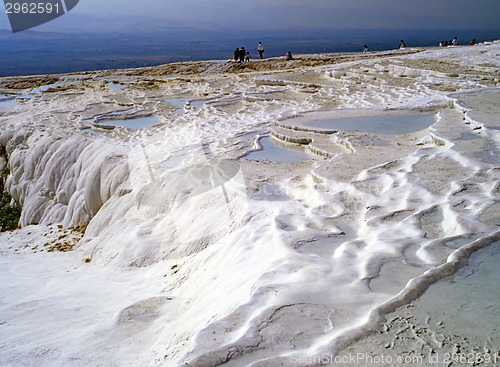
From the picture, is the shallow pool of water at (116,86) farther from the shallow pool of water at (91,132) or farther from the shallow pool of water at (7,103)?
the shallow pool of water at (91,132)

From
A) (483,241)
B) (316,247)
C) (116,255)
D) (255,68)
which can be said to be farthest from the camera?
(255,68)

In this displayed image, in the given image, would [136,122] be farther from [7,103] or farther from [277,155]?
[7,103]

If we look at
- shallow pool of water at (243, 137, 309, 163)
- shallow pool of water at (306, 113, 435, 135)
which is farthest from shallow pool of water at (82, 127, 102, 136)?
shallow pool of water at (306, 113, 435, 135)

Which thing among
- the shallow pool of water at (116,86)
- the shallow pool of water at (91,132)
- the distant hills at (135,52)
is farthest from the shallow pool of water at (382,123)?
the distant hills at (135,52)

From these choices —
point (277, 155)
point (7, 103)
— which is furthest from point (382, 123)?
point (7, 103)

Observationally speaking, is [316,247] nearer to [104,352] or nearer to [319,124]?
[104,352]

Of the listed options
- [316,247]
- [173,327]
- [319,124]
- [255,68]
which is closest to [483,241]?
[316,247]

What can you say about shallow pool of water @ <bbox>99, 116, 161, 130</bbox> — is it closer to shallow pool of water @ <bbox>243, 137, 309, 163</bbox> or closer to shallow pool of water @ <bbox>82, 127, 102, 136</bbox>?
shallow pool of water @ <bbox>82, 127, 102, 136</bbox>
